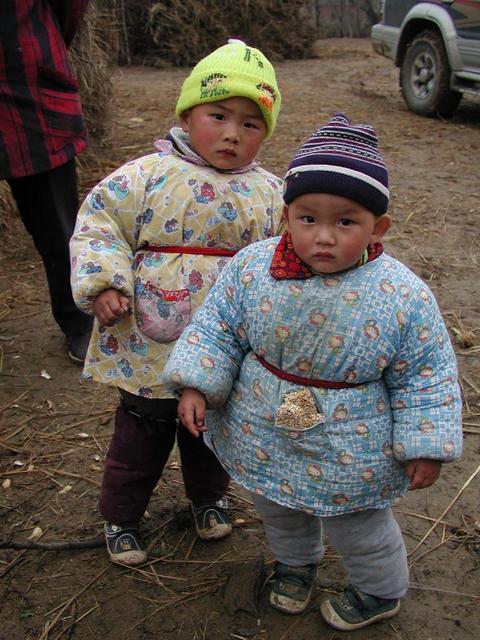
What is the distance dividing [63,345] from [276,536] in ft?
6.56

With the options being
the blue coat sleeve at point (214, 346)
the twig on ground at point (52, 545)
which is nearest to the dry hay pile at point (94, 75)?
the twig on ground at point (52, 545)

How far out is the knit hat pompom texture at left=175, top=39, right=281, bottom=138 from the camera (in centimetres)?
194

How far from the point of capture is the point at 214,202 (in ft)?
6.60

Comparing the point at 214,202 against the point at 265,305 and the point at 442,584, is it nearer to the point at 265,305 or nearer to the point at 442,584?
the point at 265,305

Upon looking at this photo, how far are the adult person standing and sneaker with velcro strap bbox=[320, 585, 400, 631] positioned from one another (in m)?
1.97

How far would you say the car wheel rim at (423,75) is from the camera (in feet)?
26.1

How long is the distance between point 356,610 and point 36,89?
2262mm

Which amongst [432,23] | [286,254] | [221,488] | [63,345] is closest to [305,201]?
[286,254]

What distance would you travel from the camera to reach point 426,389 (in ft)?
5.56

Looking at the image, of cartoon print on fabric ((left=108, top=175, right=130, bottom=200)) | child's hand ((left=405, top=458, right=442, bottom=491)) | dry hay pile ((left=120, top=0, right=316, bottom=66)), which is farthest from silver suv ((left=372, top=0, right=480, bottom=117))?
child's hand ((left=405, top=458, right=442, bottom=491))

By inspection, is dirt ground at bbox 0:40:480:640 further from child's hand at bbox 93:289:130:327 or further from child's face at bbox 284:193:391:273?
child's face at bbox 284:193:391:273

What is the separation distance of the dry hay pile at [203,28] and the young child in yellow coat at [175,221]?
1116cm

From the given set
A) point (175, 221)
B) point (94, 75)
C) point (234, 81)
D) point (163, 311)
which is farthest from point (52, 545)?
point (94, 75)

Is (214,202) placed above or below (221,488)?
above
